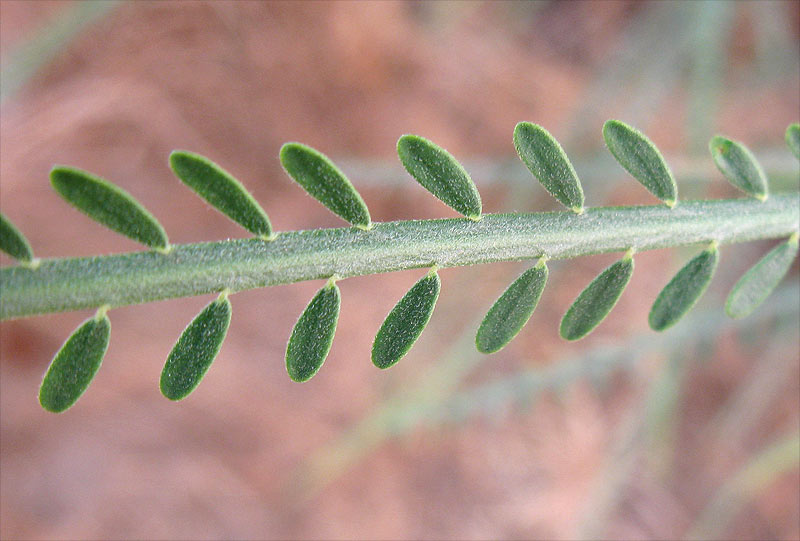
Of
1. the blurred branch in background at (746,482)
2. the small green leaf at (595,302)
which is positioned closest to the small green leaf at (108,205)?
the small green leaf at (595,302)

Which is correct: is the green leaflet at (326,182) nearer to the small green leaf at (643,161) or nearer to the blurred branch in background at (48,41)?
the small green leaf at (643,161)

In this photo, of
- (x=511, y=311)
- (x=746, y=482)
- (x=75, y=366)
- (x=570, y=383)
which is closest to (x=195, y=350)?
(x=75, y=366)

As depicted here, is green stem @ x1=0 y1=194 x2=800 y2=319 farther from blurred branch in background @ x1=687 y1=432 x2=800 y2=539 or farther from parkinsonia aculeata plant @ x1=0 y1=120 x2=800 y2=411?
blurred branch in background @ x1=687 y1=432 x2=800 y2=539

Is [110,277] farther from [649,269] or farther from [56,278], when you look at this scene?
[649,269]

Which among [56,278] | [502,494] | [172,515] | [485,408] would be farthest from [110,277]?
[502,494]

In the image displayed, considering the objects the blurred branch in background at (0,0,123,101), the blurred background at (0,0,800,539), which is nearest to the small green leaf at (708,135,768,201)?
the blurred background at (0,0,800,539)
